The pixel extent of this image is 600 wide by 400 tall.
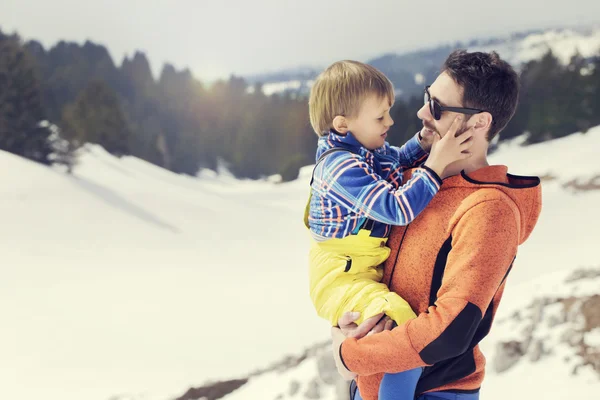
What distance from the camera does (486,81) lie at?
1.77m

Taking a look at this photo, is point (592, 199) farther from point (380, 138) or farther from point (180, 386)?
point (380, 138)

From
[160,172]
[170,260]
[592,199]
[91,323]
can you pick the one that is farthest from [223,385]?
[160,172]

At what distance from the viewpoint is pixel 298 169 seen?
3903 centimetres

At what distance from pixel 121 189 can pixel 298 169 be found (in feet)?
68.0

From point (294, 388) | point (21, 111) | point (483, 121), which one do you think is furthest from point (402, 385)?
point (21, 111)

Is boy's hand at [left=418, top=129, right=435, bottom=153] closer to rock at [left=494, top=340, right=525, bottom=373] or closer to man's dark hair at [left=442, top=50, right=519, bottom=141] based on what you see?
man's dark hair at [left=442, top=50, right=519, bottom=141]

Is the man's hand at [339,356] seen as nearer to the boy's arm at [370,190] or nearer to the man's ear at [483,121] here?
the boy's arm at [370,190]

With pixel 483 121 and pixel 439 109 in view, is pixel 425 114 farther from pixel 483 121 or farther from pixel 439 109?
pixel 483 121

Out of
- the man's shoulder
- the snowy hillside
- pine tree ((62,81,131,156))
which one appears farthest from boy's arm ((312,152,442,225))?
pine tree ((62,81,131,156))

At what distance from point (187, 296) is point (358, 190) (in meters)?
8.64

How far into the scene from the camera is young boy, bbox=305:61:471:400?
1780mm

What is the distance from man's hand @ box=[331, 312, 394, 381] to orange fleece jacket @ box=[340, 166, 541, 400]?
0.04 metres

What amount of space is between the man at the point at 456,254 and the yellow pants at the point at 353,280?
47 millimetres

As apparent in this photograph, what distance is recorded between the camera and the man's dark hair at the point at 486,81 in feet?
5.81
